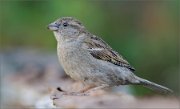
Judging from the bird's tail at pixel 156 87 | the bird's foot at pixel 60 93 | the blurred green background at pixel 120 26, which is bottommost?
the bird's foot at pixel 60 93

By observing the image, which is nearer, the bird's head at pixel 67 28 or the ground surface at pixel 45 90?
the ground surface at pixel 45 90

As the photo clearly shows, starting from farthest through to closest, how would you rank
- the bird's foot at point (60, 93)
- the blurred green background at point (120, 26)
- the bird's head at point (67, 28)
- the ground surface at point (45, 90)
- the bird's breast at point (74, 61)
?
the blurred green background at point (120, 26), the bird's head at point (67, 28), the bird's breast at point (74, 61), the bird's foot at point (60, 93), the ground surface at point (45, 90)

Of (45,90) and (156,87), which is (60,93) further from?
(156,87)

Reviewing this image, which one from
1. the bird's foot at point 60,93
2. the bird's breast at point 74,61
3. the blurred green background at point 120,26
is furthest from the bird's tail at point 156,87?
the blurred green background at point 120,26

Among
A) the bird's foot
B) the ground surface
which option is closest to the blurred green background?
the ground surface

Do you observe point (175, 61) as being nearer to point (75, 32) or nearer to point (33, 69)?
point (33, 69)

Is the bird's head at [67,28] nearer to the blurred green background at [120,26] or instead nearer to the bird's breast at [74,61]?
the bird's breast at [74,61]

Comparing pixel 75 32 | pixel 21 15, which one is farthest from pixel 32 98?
pixel 21 15

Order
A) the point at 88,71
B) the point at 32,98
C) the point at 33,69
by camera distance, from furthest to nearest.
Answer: the point at 33,69, the point at 32,98, the point at 88,71
